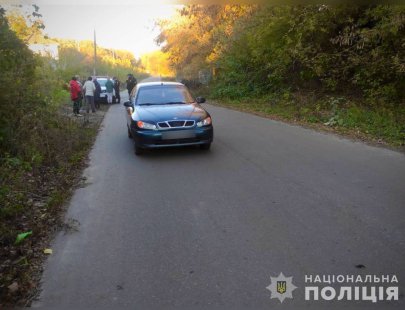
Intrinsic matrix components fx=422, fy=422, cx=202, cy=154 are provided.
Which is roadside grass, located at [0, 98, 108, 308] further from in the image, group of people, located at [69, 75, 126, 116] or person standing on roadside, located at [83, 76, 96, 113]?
person standing on roadside, located at [83, 76, 96, 113]

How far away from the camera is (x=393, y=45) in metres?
14.0

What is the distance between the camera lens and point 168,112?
9102 mm

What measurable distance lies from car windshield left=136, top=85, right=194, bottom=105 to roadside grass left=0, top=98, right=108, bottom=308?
1.92 m

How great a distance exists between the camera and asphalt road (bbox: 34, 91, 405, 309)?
373 centimetres

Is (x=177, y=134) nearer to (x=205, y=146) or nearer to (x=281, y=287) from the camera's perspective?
(x=205, y=146)

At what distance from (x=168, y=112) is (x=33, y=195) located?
350 cm

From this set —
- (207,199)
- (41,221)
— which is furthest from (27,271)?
(207,199)

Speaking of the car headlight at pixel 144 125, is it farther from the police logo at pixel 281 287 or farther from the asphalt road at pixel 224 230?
the police logo at pixel 281 287

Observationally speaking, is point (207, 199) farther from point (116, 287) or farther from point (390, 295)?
point (390, 295)

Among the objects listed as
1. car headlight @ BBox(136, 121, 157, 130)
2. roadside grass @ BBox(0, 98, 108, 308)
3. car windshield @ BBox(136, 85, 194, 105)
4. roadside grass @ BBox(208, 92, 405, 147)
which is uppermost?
car windshield @ BBox(136, 85, 194, 105)

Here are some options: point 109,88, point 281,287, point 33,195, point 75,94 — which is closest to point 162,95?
point 33,195

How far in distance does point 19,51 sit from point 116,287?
819 cm

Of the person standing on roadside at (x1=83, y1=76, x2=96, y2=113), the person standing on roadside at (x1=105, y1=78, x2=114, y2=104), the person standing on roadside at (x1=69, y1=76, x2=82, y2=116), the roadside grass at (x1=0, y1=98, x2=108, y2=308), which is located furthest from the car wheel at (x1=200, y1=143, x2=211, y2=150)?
the person standing on roadside at (x1=105, y1=78, x2=114, y2=104)

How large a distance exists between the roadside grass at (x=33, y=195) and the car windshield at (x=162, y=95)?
1.92 meters
